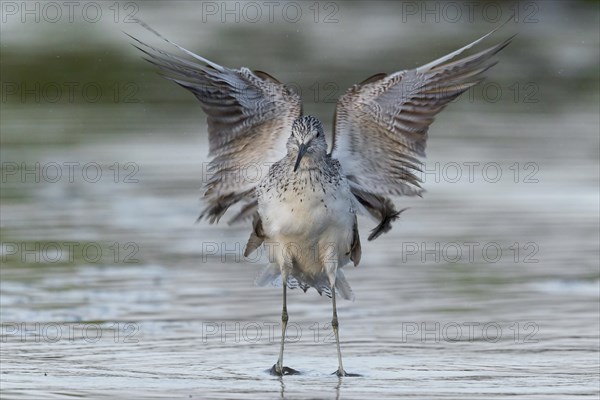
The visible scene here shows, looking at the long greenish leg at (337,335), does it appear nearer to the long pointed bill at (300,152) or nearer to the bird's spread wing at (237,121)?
the bird's spread wing at (237,121)

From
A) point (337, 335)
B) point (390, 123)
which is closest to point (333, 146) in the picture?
point (390, 123)

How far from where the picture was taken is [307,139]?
9578 mm

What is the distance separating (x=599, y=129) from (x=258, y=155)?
1029 cm

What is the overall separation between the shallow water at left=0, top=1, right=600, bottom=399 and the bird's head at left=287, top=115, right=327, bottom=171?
4.77 ft

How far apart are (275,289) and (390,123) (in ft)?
7.54

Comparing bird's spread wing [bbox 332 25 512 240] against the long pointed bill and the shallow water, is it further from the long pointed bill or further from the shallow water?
the shallow water

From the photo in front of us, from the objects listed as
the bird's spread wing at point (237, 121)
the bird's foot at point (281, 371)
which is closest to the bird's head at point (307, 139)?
the bird's spread wing at point (237, 121)

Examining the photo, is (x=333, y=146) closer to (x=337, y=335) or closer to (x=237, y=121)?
(x=237, y=121)

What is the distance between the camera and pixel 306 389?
8.66 metres

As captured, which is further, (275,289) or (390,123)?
(275,289)

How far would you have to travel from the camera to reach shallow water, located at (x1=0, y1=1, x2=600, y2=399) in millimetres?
8875

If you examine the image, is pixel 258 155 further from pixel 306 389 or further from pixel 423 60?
pixel 423 60

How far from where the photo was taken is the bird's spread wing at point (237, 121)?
33.0 feet

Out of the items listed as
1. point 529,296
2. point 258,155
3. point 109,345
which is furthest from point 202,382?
point 529,296
